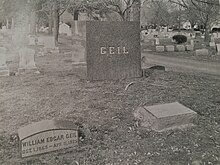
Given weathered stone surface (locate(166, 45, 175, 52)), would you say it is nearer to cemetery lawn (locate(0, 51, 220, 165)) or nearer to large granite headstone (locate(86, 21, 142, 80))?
cemetery lawn (locate(0, 51, 220, 165))

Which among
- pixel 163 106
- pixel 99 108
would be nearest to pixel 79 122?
pixel 99 108

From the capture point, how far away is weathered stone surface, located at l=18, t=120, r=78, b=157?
144 inches

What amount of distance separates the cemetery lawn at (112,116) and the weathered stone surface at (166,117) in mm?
141

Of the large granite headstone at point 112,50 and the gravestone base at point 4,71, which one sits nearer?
the large granite headstone at point 112,50

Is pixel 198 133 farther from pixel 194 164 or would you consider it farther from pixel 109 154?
pixel 109 154

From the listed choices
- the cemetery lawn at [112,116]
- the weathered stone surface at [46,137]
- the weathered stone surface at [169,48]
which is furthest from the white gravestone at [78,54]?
the weathered stone surface at [169,48]

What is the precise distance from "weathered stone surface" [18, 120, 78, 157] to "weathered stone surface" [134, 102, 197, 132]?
4.41ft

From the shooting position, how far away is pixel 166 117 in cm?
429

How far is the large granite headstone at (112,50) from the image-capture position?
6.88m

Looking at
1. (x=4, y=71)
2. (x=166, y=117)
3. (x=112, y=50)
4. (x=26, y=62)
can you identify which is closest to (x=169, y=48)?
(x=26, y=62)

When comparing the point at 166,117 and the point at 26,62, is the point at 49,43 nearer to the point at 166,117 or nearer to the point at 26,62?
the point at 26,62

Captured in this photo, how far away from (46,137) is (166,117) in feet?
6.47

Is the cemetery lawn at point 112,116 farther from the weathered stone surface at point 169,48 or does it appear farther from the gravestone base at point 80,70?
the weathered stone surface at point 169,48

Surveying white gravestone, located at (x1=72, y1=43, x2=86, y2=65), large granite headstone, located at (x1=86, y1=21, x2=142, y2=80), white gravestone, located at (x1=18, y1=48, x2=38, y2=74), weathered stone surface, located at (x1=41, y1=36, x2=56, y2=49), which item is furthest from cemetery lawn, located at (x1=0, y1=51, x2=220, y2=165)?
weathered stone surface, located at (x1=41, y1=36, x2=56, y2=49)
